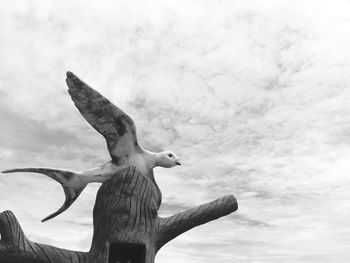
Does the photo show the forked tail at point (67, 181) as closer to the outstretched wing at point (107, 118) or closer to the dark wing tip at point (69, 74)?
the outstretched wing at point (107, 118)

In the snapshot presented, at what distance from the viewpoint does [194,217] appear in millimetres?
4676

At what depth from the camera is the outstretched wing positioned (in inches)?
196

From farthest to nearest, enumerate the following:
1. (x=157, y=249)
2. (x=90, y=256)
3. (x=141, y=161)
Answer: (x=141, y=161)
(x=157, y=249)
(x=90, y=256)

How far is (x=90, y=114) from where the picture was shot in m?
5.11

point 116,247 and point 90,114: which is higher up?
point 90,114

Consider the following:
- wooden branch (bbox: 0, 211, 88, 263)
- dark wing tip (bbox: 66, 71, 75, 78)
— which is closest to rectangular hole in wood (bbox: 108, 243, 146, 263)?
wooden branch (bbox: 0, 211, 88, 263)

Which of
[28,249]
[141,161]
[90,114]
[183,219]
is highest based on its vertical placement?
[90,114]

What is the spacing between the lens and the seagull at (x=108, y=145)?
197 inches

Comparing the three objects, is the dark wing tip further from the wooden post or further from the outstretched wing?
the wooden post

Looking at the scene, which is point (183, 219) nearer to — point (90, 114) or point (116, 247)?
point (116, 247)

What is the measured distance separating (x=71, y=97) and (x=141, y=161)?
125 cm

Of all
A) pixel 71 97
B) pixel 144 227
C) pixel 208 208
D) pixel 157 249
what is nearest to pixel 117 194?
pixel 144 227

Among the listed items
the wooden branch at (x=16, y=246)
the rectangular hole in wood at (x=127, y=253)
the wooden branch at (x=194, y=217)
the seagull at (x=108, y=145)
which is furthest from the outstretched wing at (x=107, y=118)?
the wooden branch at (x=16, y=246)

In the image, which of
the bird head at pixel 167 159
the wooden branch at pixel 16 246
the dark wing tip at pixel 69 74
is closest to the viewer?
the wooden branch at pixel 16 246
